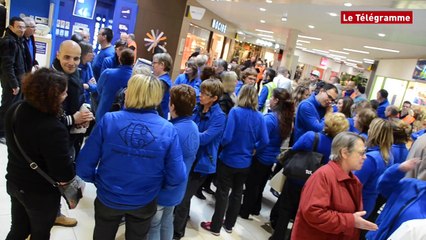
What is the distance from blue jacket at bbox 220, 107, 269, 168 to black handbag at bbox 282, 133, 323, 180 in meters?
0.44

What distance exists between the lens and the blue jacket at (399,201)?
1.93 meters

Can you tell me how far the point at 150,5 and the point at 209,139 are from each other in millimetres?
8317

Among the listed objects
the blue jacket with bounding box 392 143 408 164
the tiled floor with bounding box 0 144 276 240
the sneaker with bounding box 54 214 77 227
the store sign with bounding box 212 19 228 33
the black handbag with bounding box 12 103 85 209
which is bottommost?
the tiled floor with bounding box 0 144 276 240

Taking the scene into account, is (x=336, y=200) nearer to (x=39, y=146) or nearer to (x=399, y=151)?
(x=399, y=151)

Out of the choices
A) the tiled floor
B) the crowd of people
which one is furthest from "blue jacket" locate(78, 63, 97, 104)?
the tiled floor

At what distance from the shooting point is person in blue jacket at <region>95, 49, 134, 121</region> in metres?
3.53

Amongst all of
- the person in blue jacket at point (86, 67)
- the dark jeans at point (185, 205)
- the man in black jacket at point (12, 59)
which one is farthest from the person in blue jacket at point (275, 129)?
the man in black jacket at point (12, 59)

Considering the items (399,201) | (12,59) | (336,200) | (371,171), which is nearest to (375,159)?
(371,171)

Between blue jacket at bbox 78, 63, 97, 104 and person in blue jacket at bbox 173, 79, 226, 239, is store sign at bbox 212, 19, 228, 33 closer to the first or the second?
blue jacket at bbox 78, 63, 97, 104

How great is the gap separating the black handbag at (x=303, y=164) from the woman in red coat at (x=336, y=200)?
2.35 ft

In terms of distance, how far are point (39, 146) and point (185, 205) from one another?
1.54 metres

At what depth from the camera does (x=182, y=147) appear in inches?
92.2

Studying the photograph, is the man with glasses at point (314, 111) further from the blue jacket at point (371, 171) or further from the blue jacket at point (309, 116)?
the blue jacket at point (371, 171)

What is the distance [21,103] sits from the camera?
1.76 m
